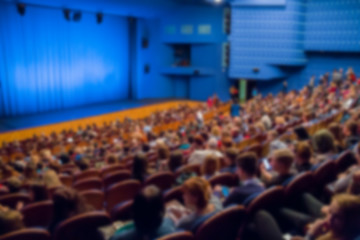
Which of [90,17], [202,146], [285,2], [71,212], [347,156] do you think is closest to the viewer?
[71,212]

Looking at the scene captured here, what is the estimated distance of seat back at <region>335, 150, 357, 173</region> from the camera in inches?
144

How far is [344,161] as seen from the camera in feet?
12.3

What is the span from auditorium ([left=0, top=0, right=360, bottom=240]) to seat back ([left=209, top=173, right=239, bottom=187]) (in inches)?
0.6

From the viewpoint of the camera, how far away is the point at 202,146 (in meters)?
5.71

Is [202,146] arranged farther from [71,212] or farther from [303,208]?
[71,212]

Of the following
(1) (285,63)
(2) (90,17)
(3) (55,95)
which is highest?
(2) (90,17)

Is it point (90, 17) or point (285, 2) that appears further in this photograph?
point (90, 17)

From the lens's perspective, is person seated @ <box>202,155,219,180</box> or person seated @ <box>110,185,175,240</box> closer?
person seated @ <box>110,185,175,240</box>

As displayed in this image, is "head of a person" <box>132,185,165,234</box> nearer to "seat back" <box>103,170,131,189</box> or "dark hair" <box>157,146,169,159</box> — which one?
"seat back" <box>103,170,131,189</box>

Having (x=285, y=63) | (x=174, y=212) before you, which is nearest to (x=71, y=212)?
(x=174, y=212)

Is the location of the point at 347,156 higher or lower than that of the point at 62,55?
lower

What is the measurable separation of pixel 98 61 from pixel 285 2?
10.1 meters

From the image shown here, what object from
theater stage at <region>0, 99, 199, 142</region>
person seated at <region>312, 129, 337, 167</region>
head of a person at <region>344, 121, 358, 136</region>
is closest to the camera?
person seated at <region>312, 129, 337, 167</region>

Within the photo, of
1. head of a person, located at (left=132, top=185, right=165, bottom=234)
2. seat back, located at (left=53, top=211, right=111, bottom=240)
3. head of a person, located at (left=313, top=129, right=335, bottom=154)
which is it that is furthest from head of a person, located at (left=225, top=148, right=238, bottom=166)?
head of a person, located at (left=132, top=185, right=165, bottom=234)
